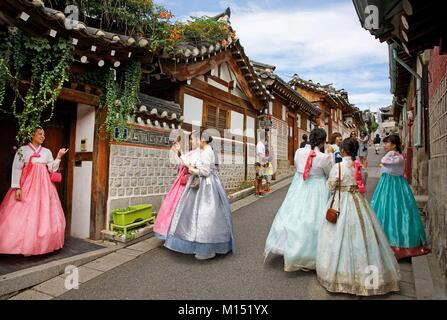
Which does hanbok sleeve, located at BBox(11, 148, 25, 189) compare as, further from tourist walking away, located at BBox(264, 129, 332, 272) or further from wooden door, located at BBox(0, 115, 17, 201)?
tourist walking away, located at BBox(264, 129, 332, 272)

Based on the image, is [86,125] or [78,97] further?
[86,125]

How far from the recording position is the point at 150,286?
3916 mm

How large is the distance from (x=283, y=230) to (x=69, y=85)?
14.7ft

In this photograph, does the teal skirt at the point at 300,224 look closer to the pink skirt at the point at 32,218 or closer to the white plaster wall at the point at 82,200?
the pink skirt at the point at 32,218

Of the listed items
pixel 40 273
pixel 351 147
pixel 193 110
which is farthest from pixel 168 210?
pixel 193 110

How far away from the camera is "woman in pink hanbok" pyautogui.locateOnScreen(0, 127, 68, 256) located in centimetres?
438

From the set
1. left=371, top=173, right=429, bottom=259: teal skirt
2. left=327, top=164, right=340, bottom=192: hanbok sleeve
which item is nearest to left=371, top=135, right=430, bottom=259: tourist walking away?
left=371, top=173, right=429, bottom=259: teal skirt

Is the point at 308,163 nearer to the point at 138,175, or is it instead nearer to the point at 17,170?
the point at 138,175

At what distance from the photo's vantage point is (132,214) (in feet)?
19.2

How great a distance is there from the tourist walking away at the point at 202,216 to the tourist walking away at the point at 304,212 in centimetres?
85

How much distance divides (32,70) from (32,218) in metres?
2.30

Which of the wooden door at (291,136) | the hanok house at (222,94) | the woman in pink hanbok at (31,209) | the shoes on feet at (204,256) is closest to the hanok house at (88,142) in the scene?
the woman in pink hanbok at (31,209)

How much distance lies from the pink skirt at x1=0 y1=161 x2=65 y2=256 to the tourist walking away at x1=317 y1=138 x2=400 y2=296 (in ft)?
13.6
